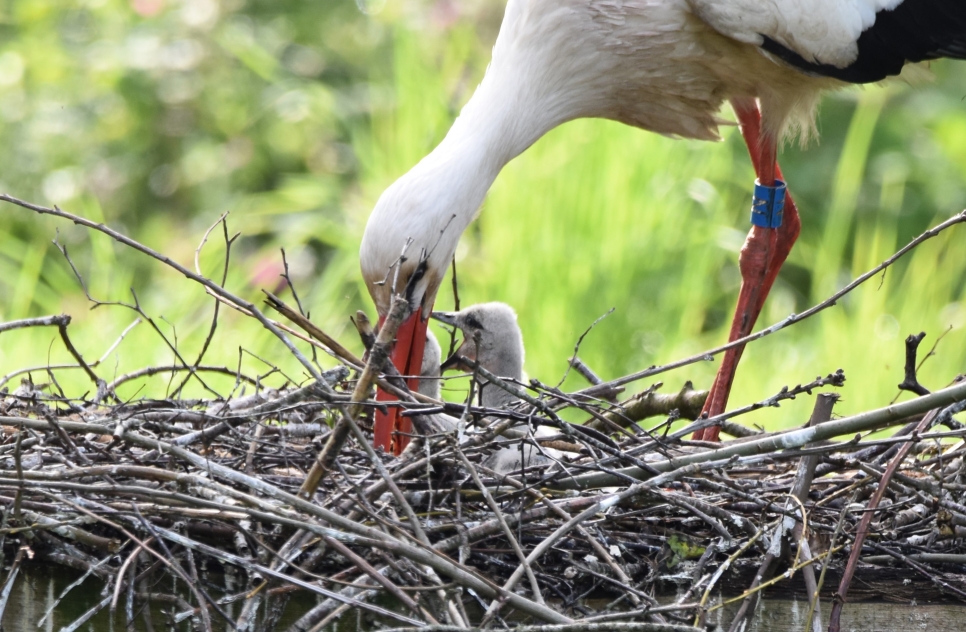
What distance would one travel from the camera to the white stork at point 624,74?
275 cm

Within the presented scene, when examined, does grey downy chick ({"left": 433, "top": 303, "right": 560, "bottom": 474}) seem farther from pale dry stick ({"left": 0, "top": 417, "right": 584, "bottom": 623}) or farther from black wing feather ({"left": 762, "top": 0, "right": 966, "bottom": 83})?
pale dry stick ({"left": 0, "top": 417, "right": 584, "bottom": 623})

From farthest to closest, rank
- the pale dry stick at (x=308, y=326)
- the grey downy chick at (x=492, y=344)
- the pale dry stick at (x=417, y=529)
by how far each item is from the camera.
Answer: the grey downy chick at (x=492, y=344) → the pale dry stick at (x=308, y=326) → the pale dry stick at (x=417, y=529)

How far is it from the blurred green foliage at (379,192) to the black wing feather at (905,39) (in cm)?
193

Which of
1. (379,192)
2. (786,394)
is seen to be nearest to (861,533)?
(786,394)

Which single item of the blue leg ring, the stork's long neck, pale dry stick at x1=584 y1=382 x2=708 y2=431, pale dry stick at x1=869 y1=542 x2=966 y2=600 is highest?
the stork's long neck

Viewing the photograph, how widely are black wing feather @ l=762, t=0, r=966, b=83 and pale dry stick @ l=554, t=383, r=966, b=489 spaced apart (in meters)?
1.46

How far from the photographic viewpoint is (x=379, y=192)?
17.7 feet

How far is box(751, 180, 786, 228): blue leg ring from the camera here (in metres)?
3.76

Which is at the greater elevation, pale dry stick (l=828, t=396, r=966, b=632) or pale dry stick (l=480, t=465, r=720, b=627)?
pale dry stick (l=480, t=465, r=720, b=627)

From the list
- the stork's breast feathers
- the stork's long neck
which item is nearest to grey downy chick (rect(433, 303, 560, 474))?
the stork's long neck

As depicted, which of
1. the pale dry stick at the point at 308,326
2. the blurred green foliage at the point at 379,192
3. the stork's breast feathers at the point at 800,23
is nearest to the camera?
the pale dry stick at the point at 308,326

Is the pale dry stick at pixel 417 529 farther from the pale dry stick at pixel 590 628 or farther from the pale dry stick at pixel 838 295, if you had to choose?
the pale dry stick at pixel 838 295

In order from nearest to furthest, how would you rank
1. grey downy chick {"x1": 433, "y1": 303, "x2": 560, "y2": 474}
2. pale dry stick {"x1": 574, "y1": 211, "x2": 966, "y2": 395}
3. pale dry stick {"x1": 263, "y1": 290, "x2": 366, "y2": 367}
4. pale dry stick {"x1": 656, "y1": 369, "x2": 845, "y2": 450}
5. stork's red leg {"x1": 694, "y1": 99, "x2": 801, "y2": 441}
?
pale dry stick {"x1": 263, "y1": 290, "x2": 366, "y2": 367} → pale dry stick {"x1": 656, "y1": 369, "x2": 845, "y2": 450} → pale dry stick {"x1": 574, "y1": 211, "x2": 966, "y2": 395} → grey downy chick {"x1": 433, "y1": 303, "x2": 560, "y2": 474} → stork's red leg {"x1": 694, "y1": 99, "x2": 801, "y2": 441}

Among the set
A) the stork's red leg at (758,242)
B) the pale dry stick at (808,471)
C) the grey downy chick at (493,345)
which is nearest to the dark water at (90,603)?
the pale dry stick at (808,471)
